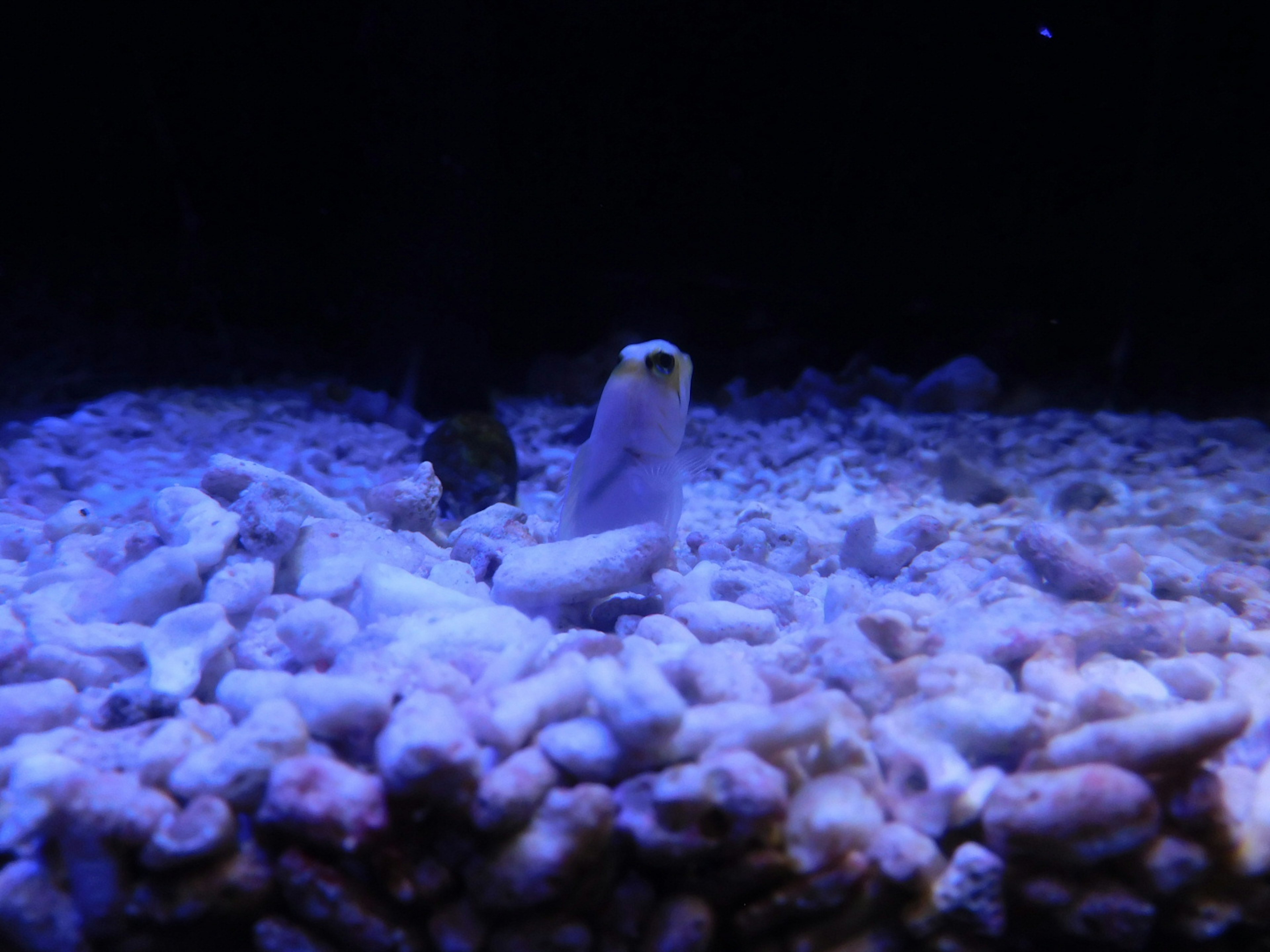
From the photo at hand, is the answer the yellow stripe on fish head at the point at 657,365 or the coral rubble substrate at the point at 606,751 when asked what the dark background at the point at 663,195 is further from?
the coral rubble substrate at the point at 606,751

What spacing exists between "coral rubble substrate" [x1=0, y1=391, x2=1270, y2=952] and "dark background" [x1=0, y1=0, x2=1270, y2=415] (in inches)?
137

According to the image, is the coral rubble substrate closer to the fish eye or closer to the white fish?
the white fish

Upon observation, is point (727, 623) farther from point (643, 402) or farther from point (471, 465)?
point (471, 465)

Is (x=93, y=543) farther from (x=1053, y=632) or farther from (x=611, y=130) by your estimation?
(x=611, y=130)

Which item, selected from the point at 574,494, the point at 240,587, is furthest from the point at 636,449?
the point at 240,587

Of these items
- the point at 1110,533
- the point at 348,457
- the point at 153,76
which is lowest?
the point at 348,457

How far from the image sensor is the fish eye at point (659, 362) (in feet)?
8.22

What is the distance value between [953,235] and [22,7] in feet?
19.2

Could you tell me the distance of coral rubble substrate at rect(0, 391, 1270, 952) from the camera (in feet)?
3.22

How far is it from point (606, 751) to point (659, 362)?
5.49ft

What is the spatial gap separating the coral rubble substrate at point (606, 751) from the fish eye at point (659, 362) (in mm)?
708

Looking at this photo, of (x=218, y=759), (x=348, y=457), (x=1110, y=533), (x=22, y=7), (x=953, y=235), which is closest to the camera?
(x=218, y=759)

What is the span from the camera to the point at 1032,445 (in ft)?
14.4

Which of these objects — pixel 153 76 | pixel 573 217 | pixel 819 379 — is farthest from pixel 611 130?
pixel 153 76
